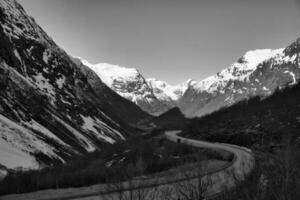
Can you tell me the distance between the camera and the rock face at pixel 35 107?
213 ft

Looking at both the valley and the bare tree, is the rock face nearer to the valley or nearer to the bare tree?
the valley

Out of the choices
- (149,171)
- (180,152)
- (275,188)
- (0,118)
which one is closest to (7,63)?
(0,118)

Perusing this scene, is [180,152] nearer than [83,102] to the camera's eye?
Yes

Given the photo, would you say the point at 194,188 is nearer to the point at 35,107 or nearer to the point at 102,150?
the point at 102,150

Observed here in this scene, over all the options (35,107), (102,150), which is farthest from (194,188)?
(35,107)

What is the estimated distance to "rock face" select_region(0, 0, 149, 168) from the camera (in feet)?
213

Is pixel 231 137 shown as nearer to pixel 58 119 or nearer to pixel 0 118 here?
pixel 0 118

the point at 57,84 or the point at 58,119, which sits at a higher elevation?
the point at 57,84

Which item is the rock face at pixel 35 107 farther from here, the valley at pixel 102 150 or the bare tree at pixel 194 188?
the bare tree at pixel 194 188

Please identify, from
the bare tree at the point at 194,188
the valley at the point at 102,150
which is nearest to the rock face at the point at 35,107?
the valley at the point at 102,150

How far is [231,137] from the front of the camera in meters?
71.4

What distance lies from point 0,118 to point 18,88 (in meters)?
29.8

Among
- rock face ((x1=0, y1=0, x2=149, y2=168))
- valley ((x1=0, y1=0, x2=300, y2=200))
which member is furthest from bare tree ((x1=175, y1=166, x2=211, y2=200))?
rock face ((x1=0, y1=0, x2=149, y2=168))

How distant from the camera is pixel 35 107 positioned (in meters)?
98.1
